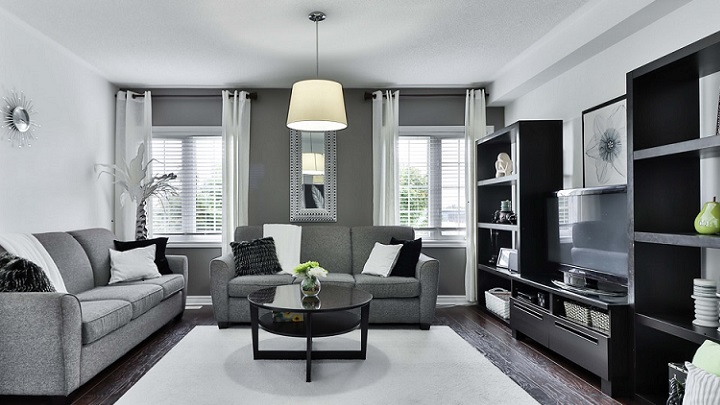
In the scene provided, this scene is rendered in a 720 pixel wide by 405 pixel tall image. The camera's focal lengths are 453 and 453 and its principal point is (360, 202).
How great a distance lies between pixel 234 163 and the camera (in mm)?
5414

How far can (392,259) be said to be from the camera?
4.59 m

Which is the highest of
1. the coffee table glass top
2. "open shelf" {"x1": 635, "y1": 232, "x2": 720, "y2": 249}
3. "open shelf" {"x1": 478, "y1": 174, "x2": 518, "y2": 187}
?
"open shelf" {"x1": 478, "y1": 174, "x2": 518, "y2": 187}

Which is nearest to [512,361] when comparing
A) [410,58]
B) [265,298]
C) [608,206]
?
[608,206]

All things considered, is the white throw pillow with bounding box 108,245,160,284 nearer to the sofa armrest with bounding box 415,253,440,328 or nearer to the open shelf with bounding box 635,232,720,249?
the sofa armrest with bounding box 415,253,440,328

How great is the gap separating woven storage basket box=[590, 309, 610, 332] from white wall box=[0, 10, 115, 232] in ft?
14.4

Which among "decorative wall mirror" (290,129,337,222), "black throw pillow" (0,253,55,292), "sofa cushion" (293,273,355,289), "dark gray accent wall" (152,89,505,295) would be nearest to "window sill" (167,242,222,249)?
"dark gray accent wall" (152,89,505,295)

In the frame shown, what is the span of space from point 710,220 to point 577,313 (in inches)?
43.5

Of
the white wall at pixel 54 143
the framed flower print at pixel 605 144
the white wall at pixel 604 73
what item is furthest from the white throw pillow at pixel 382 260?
the white wall at pixel 54 143

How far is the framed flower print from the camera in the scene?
134 inches

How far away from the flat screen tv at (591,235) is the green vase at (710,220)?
0.57m

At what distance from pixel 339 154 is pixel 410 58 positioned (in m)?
1.54

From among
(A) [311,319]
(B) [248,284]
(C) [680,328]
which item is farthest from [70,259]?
(C) [680,328]

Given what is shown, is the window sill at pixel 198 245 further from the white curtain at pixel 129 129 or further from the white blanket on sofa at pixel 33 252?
the white blanket on sofa at pixel 33 252

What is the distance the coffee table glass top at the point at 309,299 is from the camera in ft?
10.1
